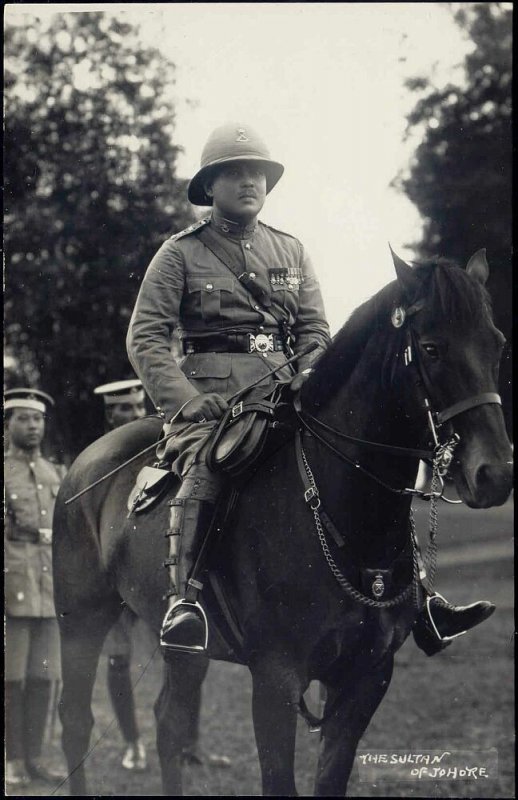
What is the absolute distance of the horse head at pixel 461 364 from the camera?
379cm

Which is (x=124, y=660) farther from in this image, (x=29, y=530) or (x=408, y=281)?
(x=408, y=281)

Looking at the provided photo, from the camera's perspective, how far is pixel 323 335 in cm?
533

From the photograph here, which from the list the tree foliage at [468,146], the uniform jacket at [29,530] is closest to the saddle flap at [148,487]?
the uniform jacket at [29,530]

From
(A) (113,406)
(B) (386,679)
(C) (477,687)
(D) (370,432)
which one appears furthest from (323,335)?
(C) (477,687)

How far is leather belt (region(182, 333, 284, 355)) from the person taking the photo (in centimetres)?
516

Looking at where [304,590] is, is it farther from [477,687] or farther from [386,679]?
[477,687]

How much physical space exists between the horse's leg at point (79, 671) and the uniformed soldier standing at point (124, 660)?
102cm

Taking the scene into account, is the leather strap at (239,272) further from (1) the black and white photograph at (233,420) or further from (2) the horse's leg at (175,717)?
(2) the horse's leg at (175,717)

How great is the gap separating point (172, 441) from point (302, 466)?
879mm

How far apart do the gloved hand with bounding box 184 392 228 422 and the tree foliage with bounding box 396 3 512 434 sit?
7.07 ft

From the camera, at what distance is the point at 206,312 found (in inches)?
203

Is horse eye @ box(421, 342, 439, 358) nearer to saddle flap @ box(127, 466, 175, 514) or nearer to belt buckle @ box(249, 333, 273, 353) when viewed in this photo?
belt buckle @ box(249, 333, 273, 353)

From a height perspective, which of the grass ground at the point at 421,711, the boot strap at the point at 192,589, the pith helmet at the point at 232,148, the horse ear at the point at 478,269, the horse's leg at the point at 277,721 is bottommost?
the grass ground at the point at 421,711

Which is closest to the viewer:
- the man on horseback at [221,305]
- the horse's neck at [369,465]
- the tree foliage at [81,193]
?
the horse's neck at [369,465]
